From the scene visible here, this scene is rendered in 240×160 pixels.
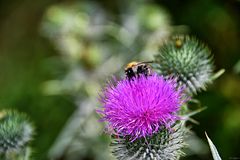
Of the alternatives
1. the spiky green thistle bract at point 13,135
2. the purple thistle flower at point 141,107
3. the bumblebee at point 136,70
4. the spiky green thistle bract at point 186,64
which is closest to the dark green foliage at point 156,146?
the purple thistle flower at point 141,107

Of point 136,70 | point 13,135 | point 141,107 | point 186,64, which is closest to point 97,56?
point 13,135

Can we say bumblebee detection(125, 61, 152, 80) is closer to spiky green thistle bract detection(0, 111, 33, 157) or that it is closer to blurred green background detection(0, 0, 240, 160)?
spiky green thistle bract detection(0, 111, 33, 157)

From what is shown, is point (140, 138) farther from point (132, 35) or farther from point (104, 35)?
point (104, 35)

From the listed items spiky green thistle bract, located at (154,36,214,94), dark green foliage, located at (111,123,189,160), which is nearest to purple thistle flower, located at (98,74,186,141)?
dark green foliage, located at (111,123,189,160)

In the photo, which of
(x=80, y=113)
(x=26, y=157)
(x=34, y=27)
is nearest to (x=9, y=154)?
(x=26, y=157)

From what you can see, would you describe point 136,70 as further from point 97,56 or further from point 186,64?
point 97,56

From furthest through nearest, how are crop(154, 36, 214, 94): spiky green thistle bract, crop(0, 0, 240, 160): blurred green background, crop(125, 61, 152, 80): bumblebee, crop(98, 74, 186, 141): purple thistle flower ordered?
crop(0, 0, 240, 160): blurred green background, crop(154, 36, 214, 94): spiky green thistle bract, crop(125, 61, 152, 80): bumblebee, crop(98, 74, 186, 141): purple thistle flower
